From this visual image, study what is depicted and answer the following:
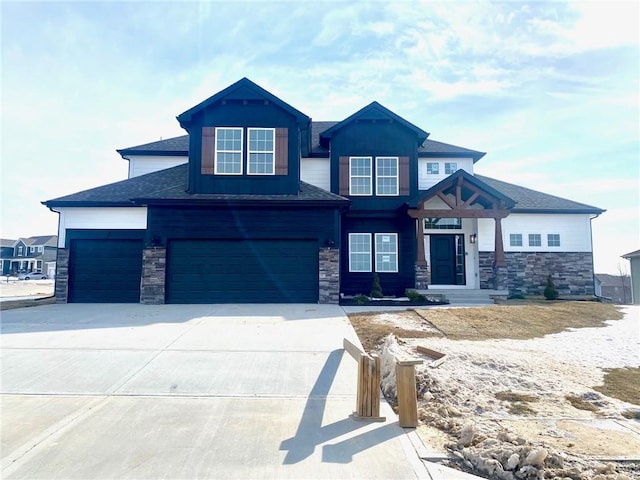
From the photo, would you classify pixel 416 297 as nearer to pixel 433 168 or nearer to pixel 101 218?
pixel 433 168

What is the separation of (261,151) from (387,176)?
17.2 feet

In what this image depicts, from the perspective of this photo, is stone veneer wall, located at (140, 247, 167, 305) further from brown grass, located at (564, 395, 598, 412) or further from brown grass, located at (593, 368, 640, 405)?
brown grass, located at (593, 368, 640, 405)

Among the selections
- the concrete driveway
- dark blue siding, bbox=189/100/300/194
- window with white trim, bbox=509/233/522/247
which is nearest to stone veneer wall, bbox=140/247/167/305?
dark blue siding, bbox=189/100/300/194

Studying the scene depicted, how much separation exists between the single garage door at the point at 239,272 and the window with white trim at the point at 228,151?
2599mm

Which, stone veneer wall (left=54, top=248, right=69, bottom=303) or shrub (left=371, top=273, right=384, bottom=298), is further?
shrub (left=371, top=273, right=384, bottom=298)

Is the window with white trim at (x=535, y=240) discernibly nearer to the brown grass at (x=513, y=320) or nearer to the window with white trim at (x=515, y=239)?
the window with white trim at (x=515, y=239)

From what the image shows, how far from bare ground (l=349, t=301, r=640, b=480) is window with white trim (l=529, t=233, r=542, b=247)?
8.94 metres

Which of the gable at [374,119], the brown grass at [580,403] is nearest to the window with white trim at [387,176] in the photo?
the gable at [374,119]

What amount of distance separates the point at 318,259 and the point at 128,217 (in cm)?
704

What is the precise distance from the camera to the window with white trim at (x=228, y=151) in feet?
44.9

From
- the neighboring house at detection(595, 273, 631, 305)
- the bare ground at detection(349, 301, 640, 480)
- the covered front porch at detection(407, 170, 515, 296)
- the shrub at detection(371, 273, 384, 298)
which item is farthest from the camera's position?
the neighboring house at detection(595, 273, 631, 305)

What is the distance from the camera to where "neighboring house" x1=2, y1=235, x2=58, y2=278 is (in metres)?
59.4

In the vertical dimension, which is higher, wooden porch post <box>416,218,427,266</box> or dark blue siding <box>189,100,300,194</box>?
dark blue siding <box>189,100,300,194</box>

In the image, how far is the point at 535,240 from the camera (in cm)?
1606
